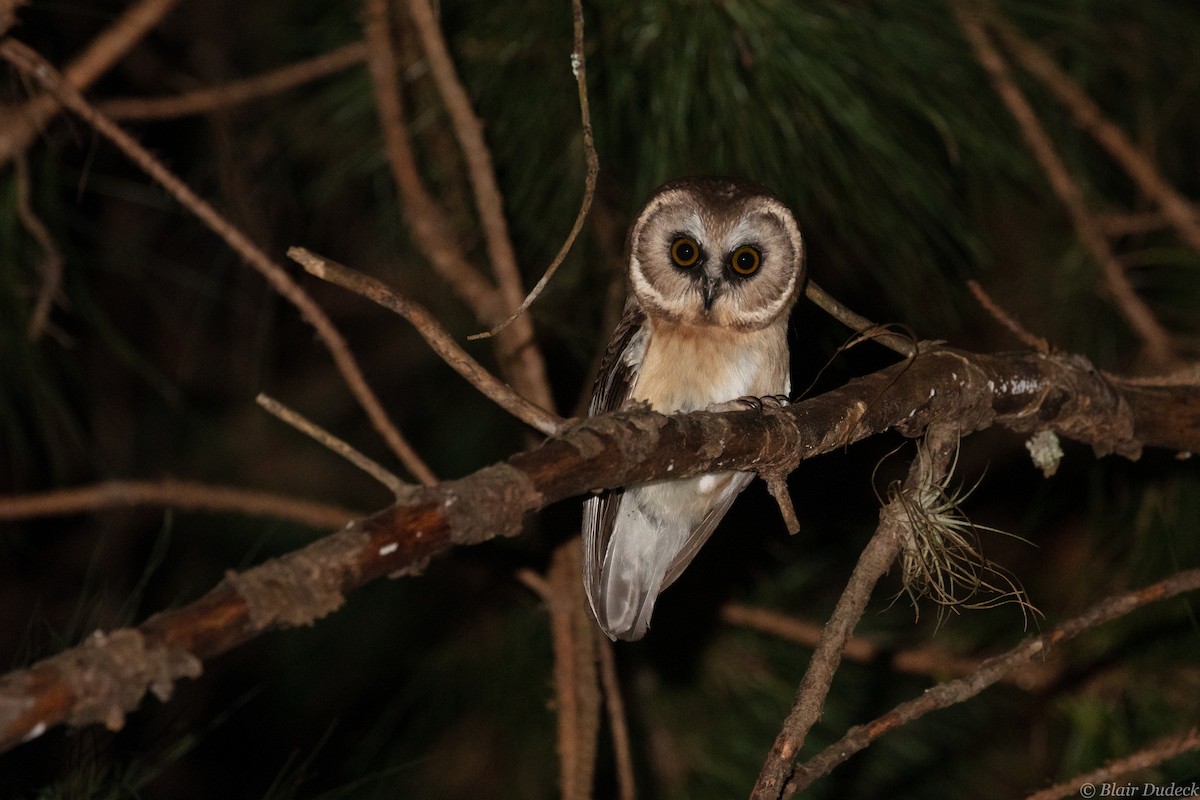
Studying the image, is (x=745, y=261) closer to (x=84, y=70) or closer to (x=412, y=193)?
(x=412, y=193)

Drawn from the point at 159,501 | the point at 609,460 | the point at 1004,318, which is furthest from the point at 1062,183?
the point at 159,501

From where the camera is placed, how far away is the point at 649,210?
2.11 m

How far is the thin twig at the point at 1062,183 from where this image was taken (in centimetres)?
257

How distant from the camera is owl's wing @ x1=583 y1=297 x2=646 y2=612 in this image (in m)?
2.22

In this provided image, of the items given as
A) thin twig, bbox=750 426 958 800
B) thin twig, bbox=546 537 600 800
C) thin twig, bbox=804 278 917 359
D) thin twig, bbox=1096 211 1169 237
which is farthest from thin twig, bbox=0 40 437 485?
thin twig, bbox=1096 211 1169 237

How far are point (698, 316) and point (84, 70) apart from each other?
1.43 meters

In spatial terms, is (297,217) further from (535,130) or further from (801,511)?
(801,511)

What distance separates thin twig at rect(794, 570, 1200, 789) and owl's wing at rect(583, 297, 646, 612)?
2.91 ft

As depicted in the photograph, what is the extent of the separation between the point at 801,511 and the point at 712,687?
0.51 meters

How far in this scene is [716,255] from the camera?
2.14m

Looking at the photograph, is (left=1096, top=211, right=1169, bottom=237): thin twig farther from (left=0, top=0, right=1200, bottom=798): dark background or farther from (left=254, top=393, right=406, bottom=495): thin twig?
(left=254, top=393, right=406, bottom=495): thin twig

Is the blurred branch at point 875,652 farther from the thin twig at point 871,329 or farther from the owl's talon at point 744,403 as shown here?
the thin twig at point 871,329

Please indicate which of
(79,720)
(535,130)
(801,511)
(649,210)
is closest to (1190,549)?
(801,511)

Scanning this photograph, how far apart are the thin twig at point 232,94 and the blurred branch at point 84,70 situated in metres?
0.23
